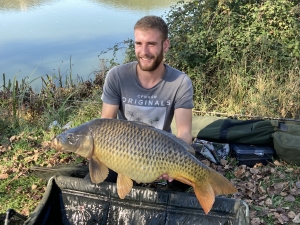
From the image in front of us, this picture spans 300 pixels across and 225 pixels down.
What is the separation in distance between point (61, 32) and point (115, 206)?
19.9ft

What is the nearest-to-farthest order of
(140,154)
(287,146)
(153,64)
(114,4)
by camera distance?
(140,154), (153,64), (287,146), (114,4)

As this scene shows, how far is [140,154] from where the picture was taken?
4.50 feet

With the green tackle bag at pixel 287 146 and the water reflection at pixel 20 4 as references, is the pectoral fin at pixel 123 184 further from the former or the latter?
the water reflection at pixel 20 4

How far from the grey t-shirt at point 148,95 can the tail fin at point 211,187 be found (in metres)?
0.59

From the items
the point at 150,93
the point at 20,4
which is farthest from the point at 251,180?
the point at 20,4

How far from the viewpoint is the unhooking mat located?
5.52 ft

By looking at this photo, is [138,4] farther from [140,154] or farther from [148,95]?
[140,154]

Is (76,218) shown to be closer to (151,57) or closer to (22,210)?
(22,210)

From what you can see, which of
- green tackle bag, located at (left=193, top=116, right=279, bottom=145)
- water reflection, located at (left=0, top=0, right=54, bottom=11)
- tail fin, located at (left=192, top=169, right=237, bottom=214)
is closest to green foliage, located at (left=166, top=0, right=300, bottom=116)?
green tackle bag, located at (left=193, top=116, right=279, bottom=145)

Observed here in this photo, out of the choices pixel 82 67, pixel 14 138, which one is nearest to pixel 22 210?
pixel 14 138

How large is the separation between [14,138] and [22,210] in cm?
91

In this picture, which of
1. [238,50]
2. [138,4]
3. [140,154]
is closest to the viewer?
[140,154]

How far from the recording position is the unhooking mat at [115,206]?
5.52ft

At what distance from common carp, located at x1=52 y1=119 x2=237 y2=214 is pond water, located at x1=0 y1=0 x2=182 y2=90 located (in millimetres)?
3180
